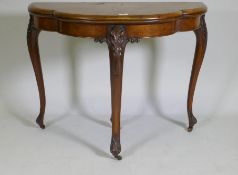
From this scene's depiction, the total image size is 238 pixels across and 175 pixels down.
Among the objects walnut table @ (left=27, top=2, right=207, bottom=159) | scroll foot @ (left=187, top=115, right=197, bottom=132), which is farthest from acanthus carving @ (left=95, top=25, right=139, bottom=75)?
scroll foot @ (left=187, top=115, right=197, bottom=132)

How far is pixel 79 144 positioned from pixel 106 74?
48 centimetres

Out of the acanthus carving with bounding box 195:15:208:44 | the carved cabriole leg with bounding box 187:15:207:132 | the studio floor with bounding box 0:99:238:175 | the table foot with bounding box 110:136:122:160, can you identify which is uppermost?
the acanthus carving with bounding box 195:15:208:44

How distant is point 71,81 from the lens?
2.02 m

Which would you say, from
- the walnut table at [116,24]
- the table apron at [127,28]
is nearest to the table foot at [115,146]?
the walnut table at [116,24]

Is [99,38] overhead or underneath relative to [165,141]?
overhead

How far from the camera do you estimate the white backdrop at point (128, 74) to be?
75.4 inches

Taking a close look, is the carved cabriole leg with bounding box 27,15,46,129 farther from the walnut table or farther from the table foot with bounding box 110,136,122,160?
the table foot with bounding box 110,136,122,160

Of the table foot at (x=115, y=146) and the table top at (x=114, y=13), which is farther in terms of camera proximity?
the table foot at (x=115, y=146)

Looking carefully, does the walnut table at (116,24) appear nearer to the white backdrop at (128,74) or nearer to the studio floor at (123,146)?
the studio floor at (123,146)

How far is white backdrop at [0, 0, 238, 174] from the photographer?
192cm

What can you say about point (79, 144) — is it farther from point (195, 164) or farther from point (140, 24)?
point (140, 24)

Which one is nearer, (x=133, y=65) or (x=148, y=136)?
(x=148, y=136)

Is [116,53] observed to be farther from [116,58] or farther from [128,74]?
[128,74]

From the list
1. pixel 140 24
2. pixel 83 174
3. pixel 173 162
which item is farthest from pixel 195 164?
pixel 140 24
